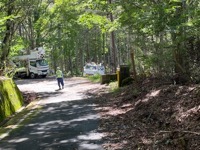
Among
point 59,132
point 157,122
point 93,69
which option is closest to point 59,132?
point 59,132

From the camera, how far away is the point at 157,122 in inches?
393

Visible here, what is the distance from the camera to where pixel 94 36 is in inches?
2478

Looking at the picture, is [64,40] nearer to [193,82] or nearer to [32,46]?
[32,46]

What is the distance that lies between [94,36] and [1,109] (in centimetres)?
4993

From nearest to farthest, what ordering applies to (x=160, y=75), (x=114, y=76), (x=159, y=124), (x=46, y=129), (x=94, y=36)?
1. (x=159, y=124)
2. (x=46, y=129)
3. (x=160, y=75)
4. (x=114, y=76)
5. (x=94, y=36)

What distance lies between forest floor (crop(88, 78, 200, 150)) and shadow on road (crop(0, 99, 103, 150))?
0.42 m

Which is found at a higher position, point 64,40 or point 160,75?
point 64,40

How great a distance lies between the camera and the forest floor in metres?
7.45

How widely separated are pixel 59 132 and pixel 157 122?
2882mm

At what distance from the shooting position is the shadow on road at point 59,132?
28.9 ft

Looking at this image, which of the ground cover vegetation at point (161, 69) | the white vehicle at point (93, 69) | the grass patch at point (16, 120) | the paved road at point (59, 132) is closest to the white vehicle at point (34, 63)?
the white vehicle at point (93, 69)

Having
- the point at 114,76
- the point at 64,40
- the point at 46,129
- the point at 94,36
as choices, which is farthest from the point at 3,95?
the point at 94,36

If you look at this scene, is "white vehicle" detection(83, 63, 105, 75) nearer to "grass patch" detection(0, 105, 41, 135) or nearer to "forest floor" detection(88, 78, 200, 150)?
"grass patch" detection(0, 105, 41, 135)

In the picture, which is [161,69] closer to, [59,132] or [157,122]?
[157,122]
